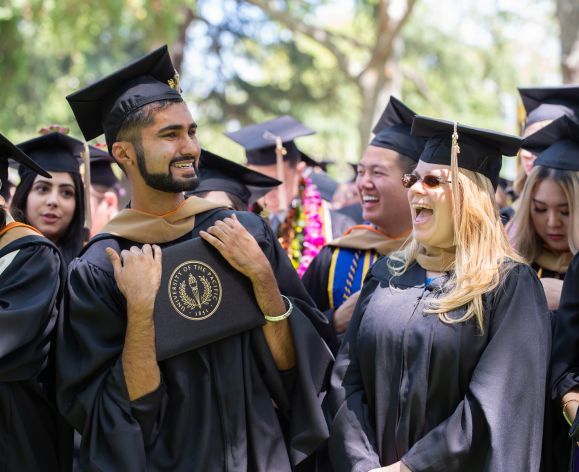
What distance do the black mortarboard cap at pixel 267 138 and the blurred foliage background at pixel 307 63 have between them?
672 cm

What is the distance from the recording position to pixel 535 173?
4.32m

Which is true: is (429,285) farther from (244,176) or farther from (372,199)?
(244,176)

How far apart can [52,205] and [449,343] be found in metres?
2.90

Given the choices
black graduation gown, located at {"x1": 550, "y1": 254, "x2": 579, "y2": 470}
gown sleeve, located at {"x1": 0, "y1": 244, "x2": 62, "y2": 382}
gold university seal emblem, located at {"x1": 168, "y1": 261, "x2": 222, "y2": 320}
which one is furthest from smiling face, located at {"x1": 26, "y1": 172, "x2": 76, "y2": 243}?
black graduation gown, located at {"x1": 550, "y1": 254, "x2": 579, "y2": 470}

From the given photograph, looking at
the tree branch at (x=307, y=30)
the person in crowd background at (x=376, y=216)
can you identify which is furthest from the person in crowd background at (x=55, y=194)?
the tree branch at (x=307, y=30)

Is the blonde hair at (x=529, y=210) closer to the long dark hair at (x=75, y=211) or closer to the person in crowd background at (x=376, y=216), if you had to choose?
the person in crowd background at (x=376, y=216)

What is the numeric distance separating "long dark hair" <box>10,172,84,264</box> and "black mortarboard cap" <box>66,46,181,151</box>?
1.50 metres

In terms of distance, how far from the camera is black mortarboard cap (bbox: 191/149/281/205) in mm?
4992

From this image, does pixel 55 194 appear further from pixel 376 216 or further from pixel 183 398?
pixel 183 398

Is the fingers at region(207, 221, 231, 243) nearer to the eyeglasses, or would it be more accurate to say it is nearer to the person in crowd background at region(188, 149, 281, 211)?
the eyeglasses

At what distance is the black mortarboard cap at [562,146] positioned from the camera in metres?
4.17

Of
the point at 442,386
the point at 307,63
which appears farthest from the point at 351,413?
the point at 307,63

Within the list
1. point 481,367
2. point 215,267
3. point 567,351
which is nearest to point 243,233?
point 215,267

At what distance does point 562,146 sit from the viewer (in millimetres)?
4281
